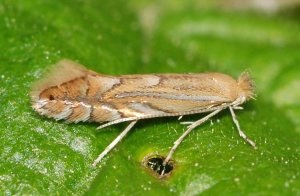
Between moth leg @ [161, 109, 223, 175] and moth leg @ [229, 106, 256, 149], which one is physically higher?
moth leg @ [229, 106, 256, 149]

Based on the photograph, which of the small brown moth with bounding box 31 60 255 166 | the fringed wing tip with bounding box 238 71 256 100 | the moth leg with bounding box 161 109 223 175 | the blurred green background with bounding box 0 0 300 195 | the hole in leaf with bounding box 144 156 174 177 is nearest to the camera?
the blurred green background with bounding box 0 0 300 195

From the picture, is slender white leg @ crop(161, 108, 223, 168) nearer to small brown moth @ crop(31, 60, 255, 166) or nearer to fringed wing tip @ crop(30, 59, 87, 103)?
small brown moth @ crop(31, 60, 255, 166)

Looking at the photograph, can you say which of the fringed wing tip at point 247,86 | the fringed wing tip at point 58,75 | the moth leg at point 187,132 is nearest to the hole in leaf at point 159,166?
the moth leg at point 187,132

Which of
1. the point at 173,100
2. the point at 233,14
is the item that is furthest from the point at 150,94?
the point at 233,14

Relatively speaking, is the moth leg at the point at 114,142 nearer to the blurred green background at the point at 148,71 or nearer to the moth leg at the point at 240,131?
the blurred green background at the point at 148,71

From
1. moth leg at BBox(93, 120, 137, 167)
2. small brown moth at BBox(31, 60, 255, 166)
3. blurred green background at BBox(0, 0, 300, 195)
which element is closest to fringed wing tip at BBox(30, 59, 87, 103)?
small brown moth at BBox(31, 60, 255, 166)

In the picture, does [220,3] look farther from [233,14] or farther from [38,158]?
[38,158]

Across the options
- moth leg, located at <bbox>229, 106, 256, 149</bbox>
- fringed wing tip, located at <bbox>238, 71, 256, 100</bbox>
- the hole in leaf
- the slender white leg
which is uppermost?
fringed wing tip, located at <bbox>238, 71, 256, 100</bbox>
